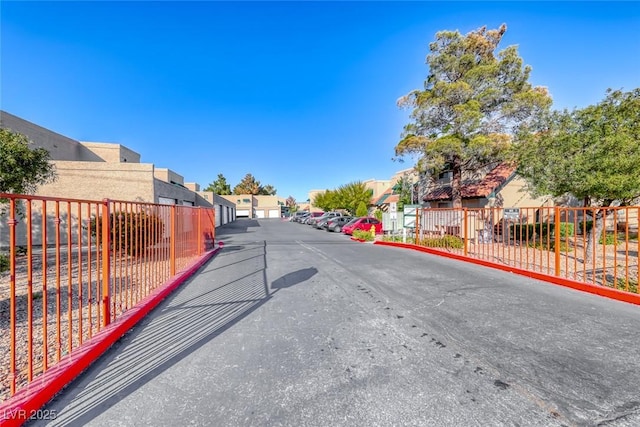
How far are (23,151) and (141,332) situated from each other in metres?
7.66

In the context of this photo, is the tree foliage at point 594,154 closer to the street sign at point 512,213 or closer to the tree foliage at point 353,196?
the street sign at point 512,213

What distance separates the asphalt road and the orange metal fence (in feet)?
1.73

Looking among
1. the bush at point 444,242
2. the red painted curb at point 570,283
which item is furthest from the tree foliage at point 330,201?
the red painted curb at point 570,283

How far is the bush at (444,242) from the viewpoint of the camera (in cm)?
1024

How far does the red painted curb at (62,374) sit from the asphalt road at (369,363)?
11 centimetres

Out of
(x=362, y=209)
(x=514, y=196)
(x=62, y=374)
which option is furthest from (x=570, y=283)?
(x=362, y=209)

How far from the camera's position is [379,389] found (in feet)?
7.88

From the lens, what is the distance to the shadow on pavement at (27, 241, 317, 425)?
227 cm

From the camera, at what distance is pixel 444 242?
10516mm

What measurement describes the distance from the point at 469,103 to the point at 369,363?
49.2ft

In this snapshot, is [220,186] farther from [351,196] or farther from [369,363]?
[369,363]

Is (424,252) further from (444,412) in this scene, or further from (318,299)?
(444,412)

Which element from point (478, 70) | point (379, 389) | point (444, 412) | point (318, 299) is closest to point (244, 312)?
point (318, 299)

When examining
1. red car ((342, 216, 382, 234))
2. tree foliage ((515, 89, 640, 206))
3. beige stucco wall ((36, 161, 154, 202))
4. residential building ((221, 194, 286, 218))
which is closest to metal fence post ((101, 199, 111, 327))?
beige stucco wall ((36, 161, 154, 202))
